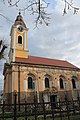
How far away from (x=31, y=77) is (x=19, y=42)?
332 inches

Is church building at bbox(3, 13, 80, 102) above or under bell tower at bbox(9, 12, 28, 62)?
under

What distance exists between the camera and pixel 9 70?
28.3 meters

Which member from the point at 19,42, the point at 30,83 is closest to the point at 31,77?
the point at 30,83

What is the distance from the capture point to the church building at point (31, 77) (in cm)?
2692

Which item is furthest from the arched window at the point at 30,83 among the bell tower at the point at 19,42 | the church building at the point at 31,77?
the bell tower at the point at 19,42

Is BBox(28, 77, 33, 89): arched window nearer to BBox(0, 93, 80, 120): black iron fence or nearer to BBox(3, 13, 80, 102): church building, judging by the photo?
BBox(3, 13, 80, 102): church building

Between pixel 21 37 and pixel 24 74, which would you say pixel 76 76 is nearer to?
pixel 24 74

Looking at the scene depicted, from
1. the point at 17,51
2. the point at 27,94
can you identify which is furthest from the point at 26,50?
the point at 27,94

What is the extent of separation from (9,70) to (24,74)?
2913 millimetres

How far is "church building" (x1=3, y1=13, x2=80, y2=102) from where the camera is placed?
26.9m

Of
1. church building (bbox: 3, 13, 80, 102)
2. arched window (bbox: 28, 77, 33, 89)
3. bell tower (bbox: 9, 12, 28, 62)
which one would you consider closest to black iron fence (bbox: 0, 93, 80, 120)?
church building (bbox: 3, 13, 80, 102)

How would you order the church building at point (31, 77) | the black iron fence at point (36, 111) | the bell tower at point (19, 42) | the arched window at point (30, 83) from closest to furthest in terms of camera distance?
1. the black iron fence at point (36, 111)
2. the church building at point (31, 77)
3. the arched window at point (30, 83)
4. the bell tower at point (19, 42)

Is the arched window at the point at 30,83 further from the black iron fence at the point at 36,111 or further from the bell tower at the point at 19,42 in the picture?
the black iron fence at the point at 36,111

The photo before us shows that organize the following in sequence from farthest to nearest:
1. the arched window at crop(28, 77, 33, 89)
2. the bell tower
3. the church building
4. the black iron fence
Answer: the bell tower, the arched window at crop(28, 77, 33, 89), the church building, the black iron fence
